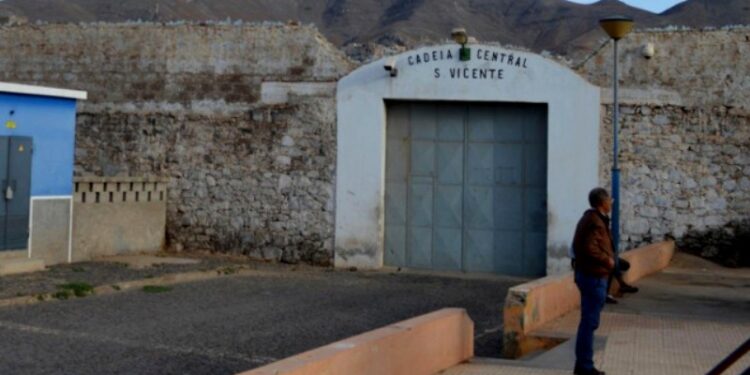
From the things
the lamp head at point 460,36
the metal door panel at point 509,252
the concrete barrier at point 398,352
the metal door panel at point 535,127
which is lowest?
the concrete barrier at point 398,352

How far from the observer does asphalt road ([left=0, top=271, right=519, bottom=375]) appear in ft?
29.8

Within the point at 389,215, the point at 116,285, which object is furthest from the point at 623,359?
the point at 389,215

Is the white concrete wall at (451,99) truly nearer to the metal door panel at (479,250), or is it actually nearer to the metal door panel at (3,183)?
the metal door panel at (479,250)

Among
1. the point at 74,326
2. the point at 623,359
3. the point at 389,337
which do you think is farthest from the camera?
the point at 74,326

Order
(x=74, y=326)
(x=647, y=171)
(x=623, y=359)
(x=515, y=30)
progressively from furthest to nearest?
(x=515, y=30) < (x=647, y=171) < (x=74, y=326) < (x=623, y=359)

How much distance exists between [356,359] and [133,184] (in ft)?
41.6

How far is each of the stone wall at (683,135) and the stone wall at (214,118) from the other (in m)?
5.41

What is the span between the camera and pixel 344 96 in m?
18.7

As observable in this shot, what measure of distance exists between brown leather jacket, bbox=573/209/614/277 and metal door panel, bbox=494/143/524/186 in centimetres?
999

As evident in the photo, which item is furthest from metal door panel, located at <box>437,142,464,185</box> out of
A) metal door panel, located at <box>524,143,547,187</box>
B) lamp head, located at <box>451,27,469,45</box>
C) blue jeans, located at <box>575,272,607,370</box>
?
blue jeans, located at <box>575,272,607,370</box>

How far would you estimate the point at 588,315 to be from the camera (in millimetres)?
8266

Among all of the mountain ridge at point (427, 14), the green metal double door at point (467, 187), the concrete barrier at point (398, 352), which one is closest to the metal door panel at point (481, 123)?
the green metal double door at point (467, 187)

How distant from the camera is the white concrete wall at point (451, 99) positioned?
693 inches

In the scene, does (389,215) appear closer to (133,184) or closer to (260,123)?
(260,123)
